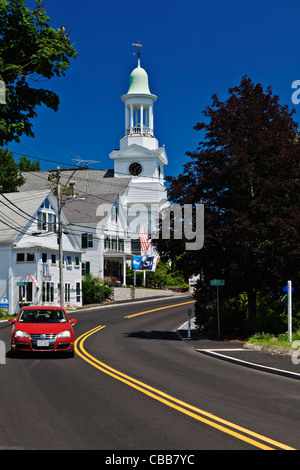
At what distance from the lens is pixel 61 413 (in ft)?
28.3

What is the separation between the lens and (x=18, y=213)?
154 ft

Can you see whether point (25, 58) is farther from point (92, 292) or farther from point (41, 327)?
point (92, 292)

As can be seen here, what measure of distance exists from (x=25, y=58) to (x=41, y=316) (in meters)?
9.57

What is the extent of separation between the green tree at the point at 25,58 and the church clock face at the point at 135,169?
69973 millimetres

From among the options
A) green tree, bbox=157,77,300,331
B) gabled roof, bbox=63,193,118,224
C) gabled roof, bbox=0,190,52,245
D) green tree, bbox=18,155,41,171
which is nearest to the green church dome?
gabled roof, bbox=63,193,118,224

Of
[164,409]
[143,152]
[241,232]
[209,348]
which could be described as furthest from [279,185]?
[143,152]

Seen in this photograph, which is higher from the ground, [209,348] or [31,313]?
[31,313]

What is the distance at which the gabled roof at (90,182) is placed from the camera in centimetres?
7688

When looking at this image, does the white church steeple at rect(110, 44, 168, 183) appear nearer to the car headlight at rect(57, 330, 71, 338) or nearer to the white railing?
the white railing

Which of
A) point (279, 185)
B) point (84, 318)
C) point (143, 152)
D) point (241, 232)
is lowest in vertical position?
point (84, 318)

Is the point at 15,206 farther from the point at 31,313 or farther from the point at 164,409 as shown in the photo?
the point at 164,409

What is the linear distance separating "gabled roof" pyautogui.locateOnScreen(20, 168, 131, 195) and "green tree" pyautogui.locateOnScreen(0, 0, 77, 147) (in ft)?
214
